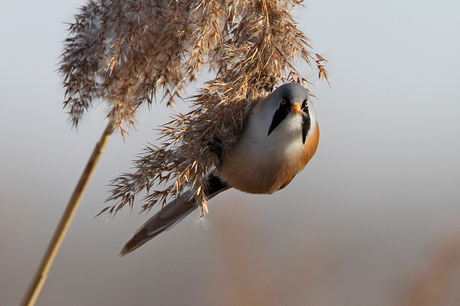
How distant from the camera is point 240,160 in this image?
4.06 ft

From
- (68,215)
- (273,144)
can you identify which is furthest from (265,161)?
(68,215)

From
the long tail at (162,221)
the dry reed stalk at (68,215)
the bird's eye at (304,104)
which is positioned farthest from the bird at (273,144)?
the dry reed stalk at (68,215)

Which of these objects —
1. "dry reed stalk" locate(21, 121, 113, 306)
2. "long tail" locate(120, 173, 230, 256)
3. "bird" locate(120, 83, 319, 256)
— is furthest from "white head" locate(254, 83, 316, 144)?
"dry reed stalk" locate(21, 121, 113, 306)

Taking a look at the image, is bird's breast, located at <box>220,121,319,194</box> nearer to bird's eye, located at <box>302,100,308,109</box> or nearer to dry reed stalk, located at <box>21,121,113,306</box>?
bird's eye, located at <box>302,100,308,109</box>

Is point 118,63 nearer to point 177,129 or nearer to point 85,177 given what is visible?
point 177,129

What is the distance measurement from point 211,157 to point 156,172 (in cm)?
17

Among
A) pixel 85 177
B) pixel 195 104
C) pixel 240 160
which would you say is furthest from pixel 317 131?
pixel 85 177

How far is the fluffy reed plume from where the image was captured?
3.71ft

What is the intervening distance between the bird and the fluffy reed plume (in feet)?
0.17

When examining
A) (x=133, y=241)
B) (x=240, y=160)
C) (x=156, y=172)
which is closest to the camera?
(x=156, y=172)

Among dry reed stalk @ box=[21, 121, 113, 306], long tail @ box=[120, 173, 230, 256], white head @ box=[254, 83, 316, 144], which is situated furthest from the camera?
long tail @ box=[120, 173, 230, 256]

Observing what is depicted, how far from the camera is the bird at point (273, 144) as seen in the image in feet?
3.70

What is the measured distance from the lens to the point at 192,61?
111 cm

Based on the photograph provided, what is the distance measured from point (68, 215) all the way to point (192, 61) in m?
0.65
